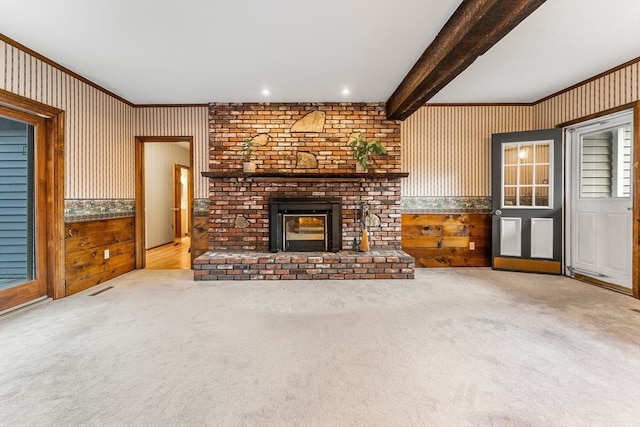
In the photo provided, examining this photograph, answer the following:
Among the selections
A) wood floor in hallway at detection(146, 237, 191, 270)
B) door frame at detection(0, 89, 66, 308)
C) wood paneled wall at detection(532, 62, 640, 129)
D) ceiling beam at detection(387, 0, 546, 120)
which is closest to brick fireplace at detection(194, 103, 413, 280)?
wood floor in hallway at detection(146, 237, 191, 270)

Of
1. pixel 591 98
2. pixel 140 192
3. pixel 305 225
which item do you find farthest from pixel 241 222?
pixel 591 98

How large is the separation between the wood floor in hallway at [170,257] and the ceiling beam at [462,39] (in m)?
4.17

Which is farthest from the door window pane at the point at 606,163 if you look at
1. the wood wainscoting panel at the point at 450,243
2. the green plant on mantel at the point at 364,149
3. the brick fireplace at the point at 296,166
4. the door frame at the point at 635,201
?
the green plant on mantel at the point at 364,149

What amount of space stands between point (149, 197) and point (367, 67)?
504cm

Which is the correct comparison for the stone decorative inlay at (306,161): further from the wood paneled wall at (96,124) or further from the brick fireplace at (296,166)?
the wood paneled wall at (96,124)

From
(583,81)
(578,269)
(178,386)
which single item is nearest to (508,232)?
(578,269)

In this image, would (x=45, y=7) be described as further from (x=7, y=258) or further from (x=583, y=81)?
(x=583, y=81)

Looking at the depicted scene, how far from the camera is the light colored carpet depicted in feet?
4.78

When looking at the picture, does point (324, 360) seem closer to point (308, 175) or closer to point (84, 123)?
point (308, 175)

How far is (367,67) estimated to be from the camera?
10.7 feet

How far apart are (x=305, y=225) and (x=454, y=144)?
103 inches

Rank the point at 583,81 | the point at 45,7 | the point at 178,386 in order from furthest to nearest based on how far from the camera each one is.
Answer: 1. the point at 583,81
2. the point at 45,7
3. the point at 178,386

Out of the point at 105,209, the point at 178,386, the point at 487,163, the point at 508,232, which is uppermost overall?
the point at 487,163

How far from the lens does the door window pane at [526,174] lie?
13.8ft
